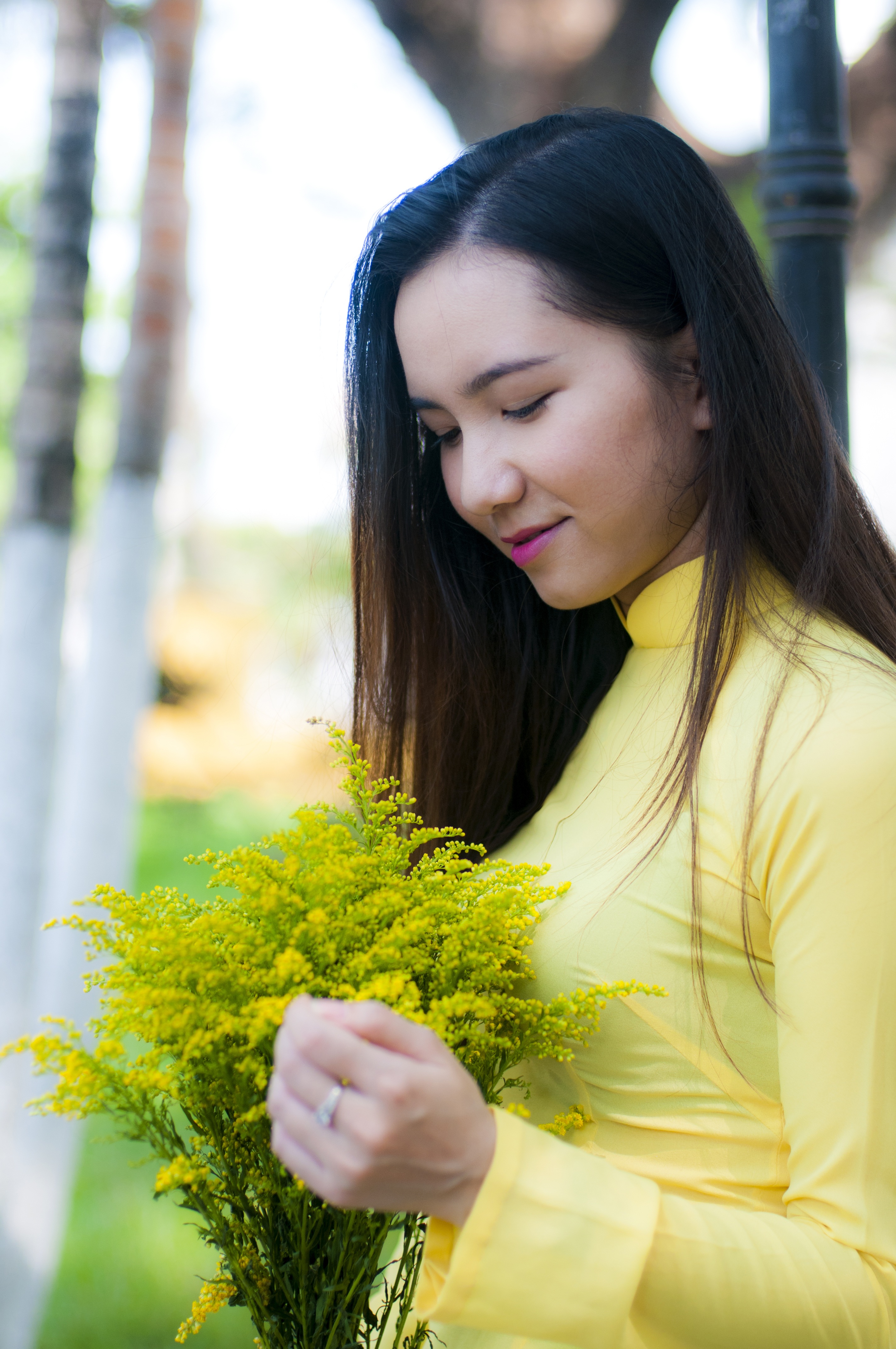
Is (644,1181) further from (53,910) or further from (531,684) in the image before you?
(53,910)

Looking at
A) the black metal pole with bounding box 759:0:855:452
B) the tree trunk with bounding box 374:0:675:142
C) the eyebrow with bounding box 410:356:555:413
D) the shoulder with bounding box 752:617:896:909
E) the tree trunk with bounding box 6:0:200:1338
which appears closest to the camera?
the shoulder with bounding box 752:617:896:909

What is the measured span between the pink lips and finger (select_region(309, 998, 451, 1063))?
803 mm

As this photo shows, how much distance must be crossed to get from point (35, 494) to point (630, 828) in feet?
8.83

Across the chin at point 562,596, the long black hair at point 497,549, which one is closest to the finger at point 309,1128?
the long black hair at point 497,549

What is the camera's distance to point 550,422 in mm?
1456

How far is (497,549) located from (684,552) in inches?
19.2

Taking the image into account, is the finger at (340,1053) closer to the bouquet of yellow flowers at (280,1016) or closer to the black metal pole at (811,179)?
the bouquet of yellow flowers at (280,1016)

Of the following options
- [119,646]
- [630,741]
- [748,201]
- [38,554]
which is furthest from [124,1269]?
[748,201]

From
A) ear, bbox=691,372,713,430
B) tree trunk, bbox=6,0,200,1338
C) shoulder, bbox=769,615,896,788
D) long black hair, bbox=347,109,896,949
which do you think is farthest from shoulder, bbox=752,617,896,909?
tree trunk, bbox=6,0,200,1338

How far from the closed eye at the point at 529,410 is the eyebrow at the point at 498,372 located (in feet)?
0.14

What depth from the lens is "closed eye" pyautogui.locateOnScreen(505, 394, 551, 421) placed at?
1464mm

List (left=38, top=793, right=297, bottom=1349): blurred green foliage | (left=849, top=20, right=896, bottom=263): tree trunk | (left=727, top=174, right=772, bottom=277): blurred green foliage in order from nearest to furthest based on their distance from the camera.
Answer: (left=38, top=793, right=297, bottom=1349): blurred green foliage < (left=849, top=20, right=896, bottom=263): tree trunk < (left=727, top=174, right=772, bottom=277): blurred green foliage

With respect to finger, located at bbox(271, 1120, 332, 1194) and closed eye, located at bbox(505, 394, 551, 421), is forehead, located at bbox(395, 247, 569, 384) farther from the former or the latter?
finger, located at bbox(271, 1120, 332, 1194)

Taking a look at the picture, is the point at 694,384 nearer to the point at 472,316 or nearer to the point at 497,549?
the point at 472,316
